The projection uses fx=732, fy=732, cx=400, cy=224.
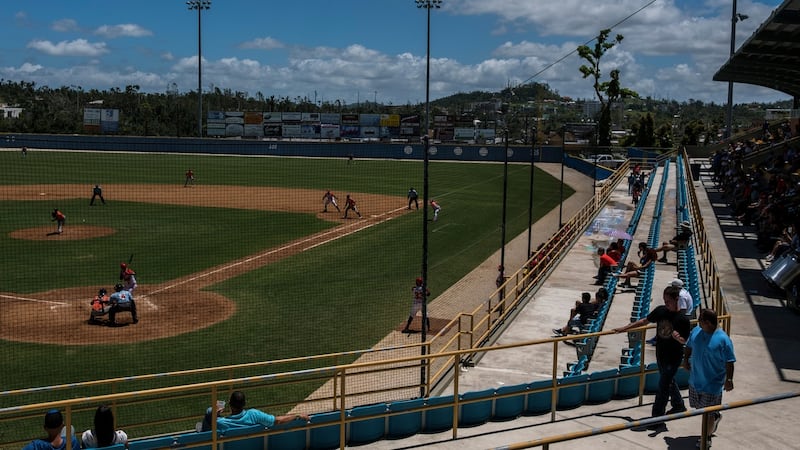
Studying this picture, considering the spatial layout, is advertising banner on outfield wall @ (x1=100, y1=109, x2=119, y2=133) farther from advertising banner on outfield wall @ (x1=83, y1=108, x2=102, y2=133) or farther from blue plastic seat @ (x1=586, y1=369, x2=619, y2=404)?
blue plastic seat @ (x1=586, y1=369, x2=619, y2=404)

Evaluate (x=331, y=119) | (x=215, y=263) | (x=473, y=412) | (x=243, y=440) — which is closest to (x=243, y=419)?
(x=243, y=440)

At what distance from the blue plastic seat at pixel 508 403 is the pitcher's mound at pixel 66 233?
24657 mm

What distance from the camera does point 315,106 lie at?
6964 inches

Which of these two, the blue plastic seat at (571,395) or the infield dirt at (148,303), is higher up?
the blue plastic seat at (571,395)

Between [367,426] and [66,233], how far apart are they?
25.9 m

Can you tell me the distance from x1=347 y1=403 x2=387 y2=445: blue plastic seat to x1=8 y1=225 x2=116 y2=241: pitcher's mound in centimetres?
2429

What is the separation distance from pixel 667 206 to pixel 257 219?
1981cm

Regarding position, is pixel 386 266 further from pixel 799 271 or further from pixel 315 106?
pixel 315 106

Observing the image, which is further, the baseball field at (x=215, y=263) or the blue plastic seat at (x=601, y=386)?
the baseball field at (x=215, y=263)

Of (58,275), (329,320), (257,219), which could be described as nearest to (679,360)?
(329,320)

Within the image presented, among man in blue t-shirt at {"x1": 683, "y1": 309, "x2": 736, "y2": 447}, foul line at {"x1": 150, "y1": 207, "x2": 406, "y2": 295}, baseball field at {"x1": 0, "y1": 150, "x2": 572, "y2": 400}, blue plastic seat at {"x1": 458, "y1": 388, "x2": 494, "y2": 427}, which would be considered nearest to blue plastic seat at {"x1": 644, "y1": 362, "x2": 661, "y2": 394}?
man in blue t-shirt at {"x1": 683, "y1": 309, "x2": 736, "y2": 447}

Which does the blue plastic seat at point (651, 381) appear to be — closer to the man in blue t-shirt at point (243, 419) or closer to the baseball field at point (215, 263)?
the man in blue t-shirt at point (243, 419)

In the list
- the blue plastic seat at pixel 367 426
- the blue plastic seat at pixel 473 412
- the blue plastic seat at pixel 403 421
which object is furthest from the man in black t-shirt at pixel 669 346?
the blue plastic seat at pixel 367 426

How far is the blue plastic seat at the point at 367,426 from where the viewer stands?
8.28m
